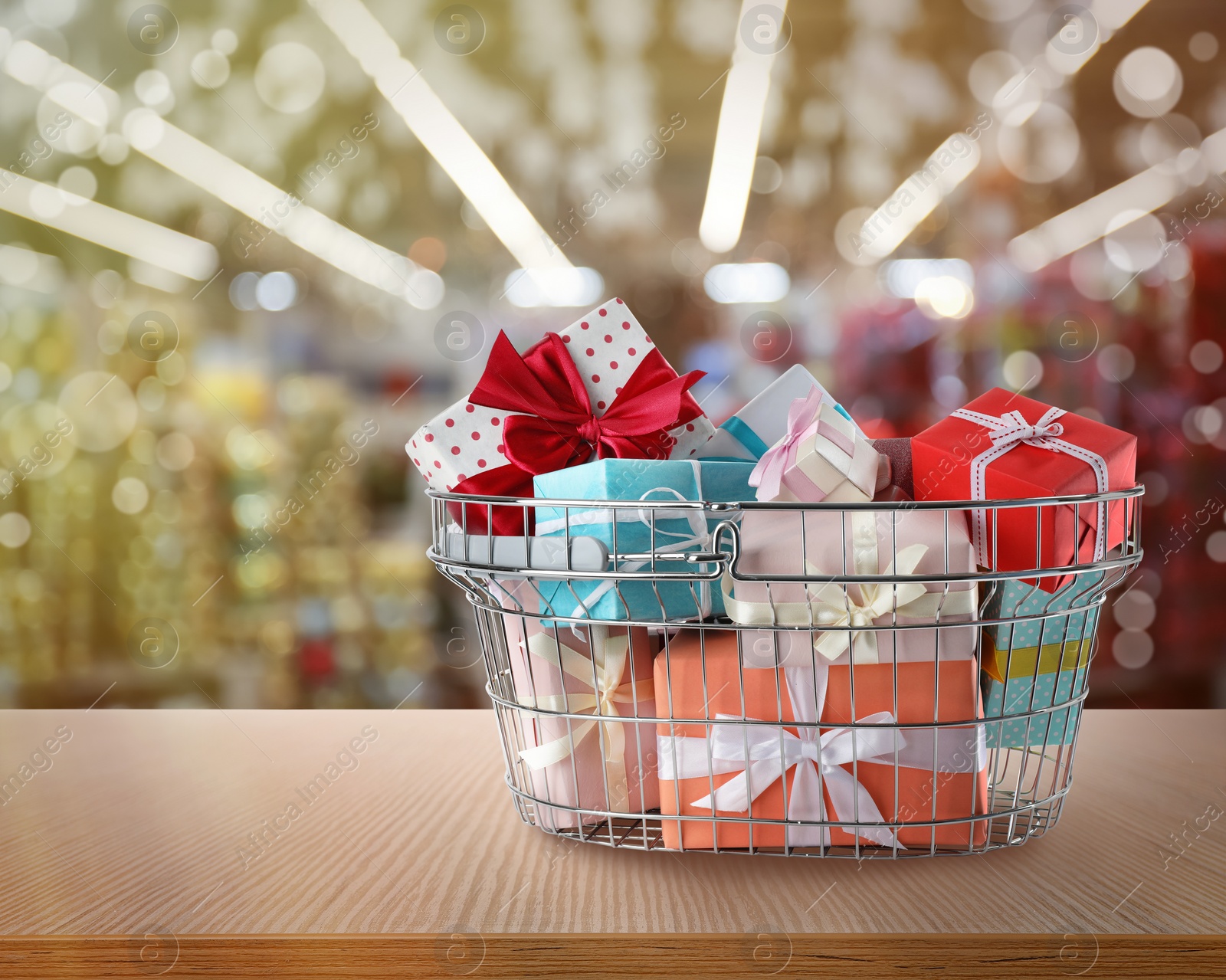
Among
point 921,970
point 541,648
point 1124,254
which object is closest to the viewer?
point 921,970

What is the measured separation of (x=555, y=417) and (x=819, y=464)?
0.19m

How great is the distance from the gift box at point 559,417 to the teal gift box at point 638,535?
77 millimetres

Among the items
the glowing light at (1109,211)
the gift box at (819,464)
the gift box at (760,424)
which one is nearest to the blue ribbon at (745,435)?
the gift box at (760,424)

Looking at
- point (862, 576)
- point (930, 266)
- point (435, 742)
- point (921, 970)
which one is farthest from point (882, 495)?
point (930, 266)

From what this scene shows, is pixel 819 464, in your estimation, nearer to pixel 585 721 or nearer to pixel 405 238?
pixel 585 721

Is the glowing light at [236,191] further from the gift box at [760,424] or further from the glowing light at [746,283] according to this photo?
the gift box at [760,424]

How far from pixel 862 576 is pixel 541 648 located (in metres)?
0.21

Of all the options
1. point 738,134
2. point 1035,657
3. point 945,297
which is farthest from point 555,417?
point 738,134

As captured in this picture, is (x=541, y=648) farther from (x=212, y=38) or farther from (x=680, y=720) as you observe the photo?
(x=212, y=38)

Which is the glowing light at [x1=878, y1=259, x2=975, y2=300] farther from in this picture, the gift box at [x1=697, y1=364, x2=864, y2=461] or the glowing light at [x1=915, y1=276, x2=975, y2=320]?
the gift box at [x1=697, y1=364, x2=864, y2=461]

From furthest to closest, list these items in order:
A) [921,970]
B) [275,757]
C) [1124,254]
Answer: [1124,254], [275,757], [921,970]

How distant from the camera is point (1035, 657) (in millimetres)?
582

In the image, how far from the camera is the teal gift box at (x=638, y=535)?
1.81 feet

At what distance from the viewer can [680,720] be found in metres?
0.54
